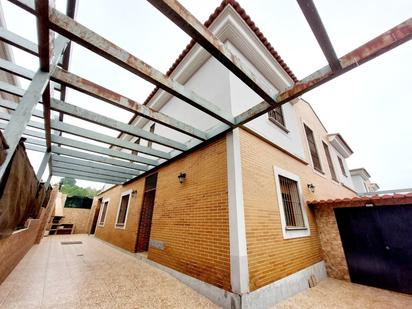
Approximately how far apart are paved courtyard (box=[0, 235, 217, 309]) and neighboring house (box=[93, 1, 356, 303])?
0.45 meters

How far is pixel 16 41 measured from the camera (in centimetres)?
235

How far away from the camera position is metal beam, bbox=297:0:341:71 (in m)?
1.57

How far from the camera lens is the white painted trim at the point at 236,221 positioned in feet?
9.27

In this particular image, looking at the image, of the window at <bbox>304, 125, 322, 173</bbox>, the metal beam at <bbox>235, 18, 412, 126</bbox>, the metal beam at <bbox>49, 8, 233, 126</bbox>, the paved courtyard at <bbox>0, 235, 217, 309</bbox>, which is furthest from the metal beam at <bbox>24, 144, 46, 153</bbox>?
the window at <bbox>304, 125, 322, 173</bbox>

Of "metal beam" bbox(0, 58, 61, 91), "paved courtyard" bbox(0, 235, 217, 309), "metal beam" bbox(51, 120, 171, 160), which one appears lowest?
"paved courtyard" bbox(0, 235, 217, 309)

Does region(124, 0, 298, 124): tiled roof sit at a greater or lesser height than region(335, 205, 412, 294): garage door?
greater

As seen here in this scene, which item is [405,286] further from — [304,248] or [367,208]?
[304,248]

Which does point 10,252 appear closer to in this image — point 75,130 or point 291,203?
point 75,130

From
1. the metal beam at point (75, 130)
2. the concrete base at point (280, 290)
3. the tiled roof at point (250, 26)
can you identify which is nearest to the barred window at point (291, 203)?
the concrete base at point (280, 290)

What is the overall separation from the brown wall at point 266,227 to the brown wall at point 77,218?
1731 centimetres

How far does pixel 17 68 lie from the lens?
2.68 metres

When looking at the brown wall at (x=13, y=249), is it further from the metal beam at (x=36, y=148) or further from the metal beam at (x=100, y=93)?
the metal beam at (x=100, y=93)

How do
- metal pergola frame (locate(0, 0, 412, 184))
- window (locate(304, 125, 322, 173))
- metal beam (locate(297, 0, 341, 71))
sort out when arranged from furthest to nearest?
window (locate(304, 125, 322, 173))
metal pergola frame (locate(0, 0, 412, 184))
metal beam (locate(297, 0, 341, 71))

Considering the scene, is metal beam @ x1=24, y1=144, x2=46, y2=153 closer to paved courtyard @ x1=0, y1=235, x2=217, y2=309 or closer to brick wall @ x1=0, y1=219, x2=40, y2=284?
brick wall @ x1=0, y1=219, x2=40, y2=284
